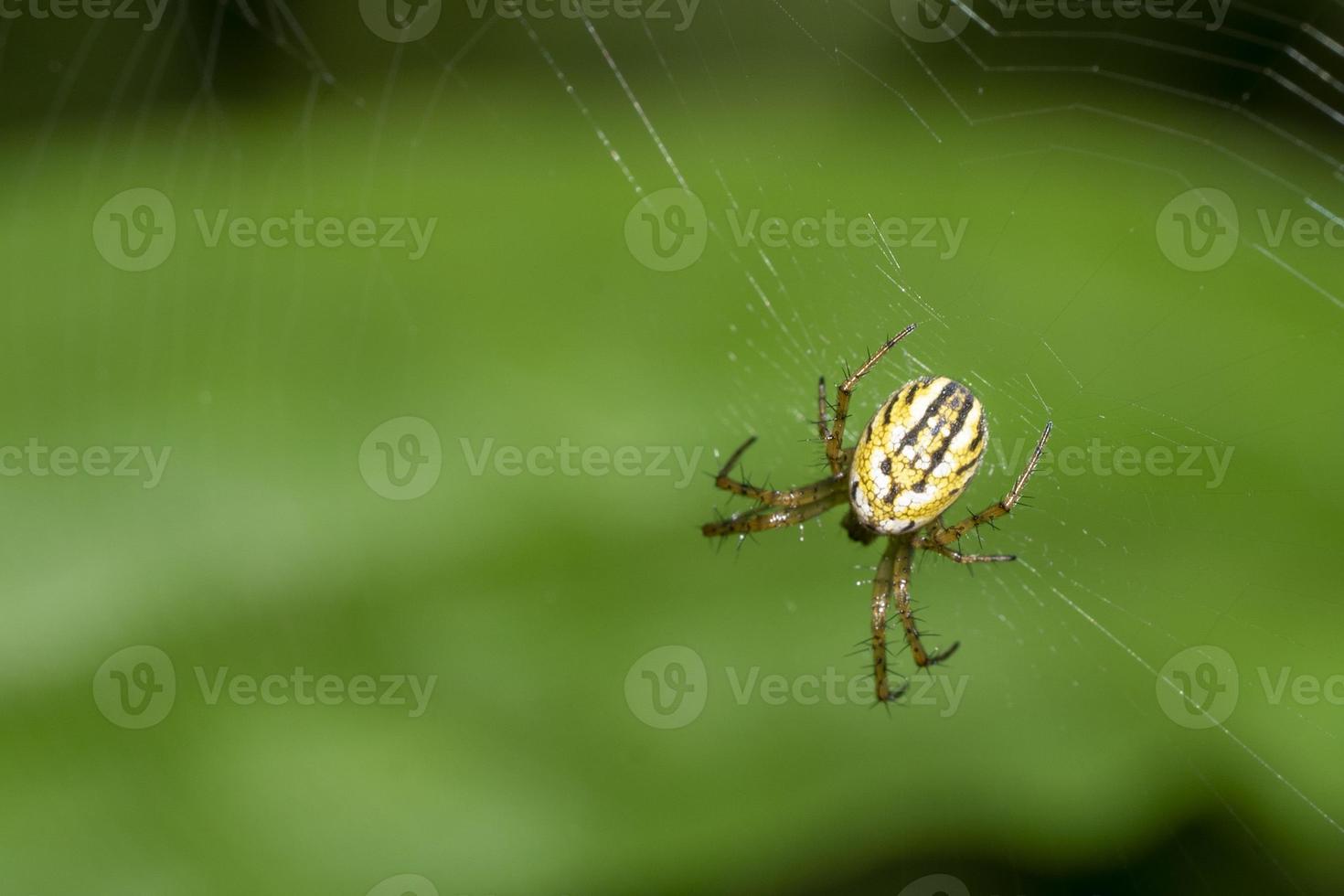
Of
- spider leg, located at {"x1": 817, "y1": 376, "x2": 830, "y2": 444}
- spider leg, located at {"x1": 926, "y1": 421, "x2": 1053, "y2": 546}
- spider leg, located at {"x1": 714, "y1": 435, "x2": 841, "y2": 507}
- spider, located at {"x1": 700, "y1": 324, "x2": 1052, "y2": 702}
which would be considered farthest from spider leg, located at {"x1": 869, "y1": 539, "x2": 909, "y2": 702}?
spider leg, located at {"x1": 817, "y1": 376, "x2": 830, "y2": 444}

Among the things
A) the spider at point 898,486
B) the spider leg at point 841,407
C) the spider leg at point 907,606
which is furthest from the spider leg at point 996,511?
the spider leg at point 841,407

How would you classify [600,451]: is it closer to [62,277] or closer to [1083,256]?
[1083,256]

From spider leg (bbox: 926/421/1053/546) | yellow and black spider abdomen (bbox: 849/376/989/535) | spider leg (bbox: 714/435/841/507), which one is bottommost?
spider leg (bbox: 926/421/1053/546)

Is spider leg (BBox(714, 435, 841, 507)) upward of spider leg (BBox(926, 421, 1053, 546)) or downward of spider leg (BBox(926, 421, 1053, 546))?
upward

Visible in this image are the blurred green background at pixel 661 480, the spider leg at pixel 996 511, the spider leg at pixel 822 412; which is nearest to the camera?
the spider leg at pixel 996 511

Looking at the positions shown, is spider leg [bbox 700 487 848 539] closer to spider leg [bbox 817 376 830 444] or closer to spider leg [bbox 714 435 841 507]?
spider leg [bbox 714 435 841 507]

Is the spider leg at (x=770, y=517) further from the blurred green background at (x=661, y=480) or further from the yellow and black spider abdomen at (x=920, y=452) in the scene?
the yellow and black spider abdomen at (x=920, y=452)

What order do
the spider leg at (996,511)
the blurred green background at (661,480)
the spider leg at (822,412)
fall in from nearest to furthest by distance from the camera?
1. the spider leg at (996,511)
2. the blurred green background at (661,480)
3. the spider leg at (822,412)
